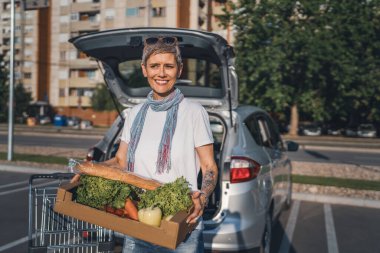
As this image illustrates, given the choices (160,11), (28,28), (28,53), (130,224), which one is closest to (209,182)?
(130,224)

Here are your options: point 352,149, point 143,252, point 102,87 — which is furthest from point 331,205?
point 102,87

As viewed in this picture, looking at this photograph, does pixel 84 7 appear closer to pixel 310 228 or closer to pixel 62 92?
pixel 62 92

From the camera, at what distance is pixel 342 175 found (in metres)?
10.5

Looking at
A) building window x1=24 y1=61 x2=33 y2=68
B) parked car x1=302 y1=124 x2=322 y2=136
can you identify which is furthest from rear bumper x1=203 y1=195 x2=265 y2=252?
building window x1=24 y1=61 x2=33 y2=68

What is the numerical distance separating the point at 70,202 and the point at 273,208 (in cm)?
299

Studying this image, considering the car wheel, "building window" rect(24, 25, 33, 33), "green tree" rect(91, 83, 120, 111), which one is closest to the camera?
→ the car wheel

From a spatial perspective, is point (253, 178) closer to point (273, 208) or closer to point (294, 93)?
point (273, 208)

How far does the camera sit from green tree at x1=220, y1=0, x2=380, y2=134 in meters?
20.9

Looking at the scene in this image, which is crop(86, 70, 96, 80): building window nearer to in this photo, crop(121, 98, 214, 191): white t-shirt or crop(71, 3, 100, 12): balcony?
crop(71, 3, 100, 12): balcony

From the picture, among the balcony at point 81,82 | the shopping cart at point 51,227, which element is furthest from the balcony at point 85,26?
the shopping cart at point 51,227

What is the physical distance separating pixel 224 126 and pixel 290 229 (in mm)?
2399

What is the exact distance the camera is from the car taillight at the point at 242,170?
3.66 metres

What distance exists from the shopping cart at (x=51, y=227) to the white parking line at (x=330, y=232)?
3219 mm

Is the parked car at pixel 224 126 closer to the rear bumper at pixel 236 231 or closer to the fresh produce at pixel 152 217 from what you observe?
the rear bumper at pixel 236 231
